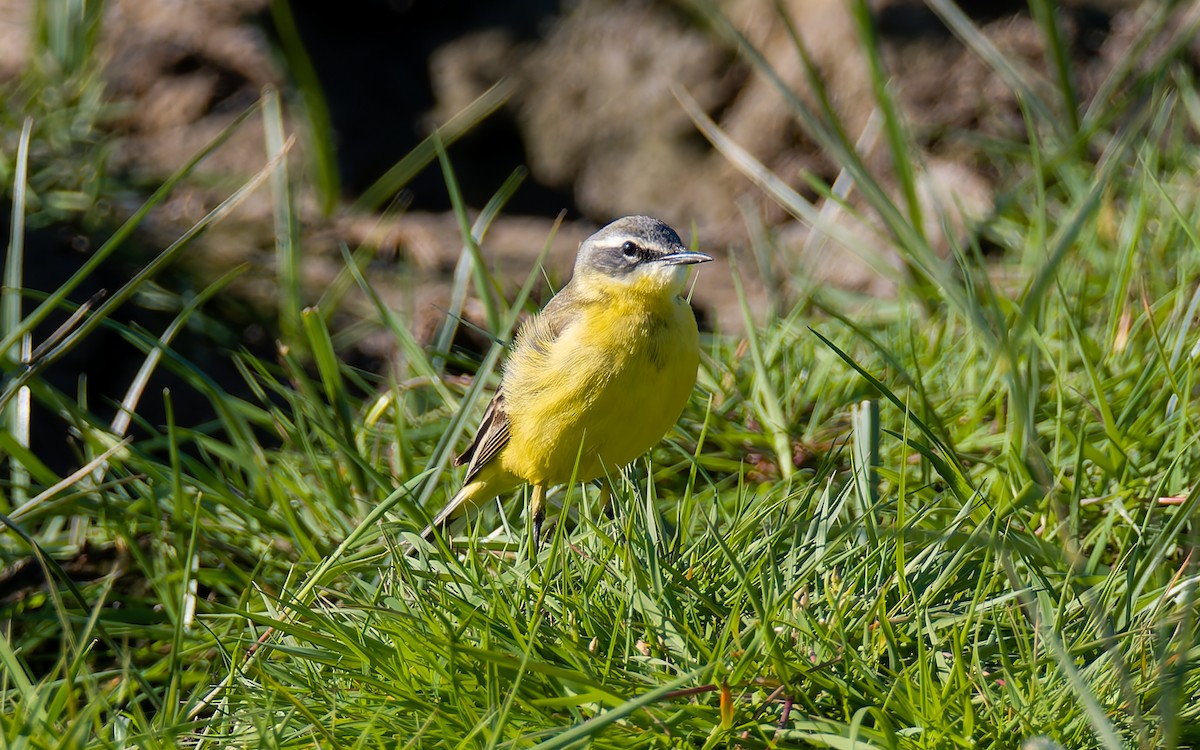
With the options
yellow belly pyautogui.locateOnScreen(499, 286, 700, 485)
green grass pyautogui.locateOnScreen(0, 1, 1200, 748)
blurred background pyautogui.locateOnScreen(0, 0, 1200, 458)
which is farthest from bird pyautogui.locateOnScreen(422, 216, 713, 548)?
blurred background pyautogui.locateOnScreen(0, 0, 1200, 458)

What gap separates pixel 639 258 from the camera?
390 cm

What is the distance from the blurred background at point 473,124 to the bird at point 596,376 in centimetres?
139

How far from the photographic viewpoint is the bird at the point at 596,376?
350 cm

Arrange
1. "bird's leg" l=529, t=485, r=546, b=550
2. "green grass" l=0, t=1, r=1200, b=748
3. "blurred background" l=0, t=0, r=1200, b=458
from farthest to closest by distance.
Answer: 1. "blurred background" l=0, t=0, r=1200, b=458
2. "bird's leg" l=529, t=485, r=546, b=550
3. "green grass" l=0, t=1, r=1200, b=748

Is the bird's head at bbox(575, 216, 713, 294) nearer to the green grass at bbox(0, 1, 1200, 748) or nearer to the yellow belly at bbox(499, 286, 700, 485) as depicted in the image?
the yellow belly at bbox(499, 286, 700, 485)

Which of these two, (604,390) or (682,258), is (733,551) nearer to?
(604,390)

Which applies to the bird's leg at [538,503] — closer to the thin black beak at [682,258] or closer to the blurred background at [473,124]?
the thin black beak at [682,258]

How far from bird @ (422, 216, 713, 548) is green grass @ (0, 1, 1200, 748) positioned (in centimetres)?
16

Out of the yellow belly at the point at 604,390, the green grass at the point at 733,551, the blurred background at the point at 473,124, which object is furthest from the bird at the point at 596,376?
the blurred background at the point at 473,124

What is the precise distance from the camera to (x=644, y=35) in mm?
6523

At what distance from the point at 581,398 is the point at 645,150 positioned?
10.7 feet

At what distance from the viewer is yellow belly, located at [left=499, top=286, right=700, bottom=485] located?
349 centimetres

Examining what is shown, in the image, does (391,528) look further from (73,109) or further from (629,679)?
(73,109)

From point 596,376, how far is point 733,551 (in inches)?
33.0
